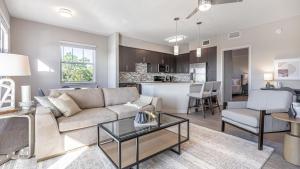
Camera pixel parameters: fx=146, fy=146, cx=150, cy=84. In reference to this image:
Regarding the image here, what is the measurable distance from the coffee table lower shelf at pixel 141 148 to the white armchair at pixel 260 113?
111cm

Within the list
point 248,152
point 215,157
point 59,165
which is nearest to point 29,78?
point 59,165

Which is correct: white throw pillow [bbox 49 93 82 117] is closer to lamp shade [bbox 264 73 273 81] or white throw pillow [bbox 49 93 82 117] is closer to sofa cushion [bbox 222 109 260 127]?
sofa cushion [bbox 222 109 260 127]

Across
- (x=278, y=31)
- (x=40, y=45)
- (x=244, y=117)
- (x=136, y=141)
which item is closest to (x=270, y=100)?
(x=244, y=117)

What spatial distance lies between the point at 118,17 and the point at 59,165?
3.52m

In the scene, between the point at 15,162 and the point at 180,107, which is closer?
the point at 15,162

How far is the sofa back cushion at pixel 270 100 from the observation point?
94.7 inches

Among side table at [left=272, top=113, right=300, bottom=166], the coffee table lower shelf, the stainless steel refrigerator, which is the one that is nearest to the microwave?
the stainless steel refrigerator

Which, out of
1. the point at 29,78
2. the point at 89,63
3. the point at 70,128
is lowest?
the point at 70,128

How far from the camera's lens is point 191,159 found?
1.89 metres

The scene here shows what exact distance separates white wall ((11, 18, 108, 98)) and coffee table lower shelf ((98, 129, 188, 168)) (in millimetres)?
3599

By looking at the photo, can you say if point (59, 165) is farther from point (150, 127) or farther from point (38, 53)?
point (38, 53)

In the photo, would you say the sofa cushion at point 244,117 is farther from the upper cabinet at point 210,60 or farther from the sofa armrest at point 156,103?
the upper cabinet at point 210,60

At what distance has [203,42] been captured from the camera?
621cm

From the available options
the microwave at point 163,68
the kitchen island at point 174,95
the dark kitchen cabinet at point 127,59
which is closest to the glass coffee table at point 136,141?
the kitchen island at point 174,95
